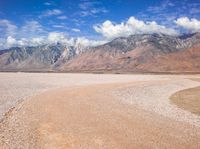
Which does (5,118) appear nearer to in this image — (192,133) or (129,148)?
(129,148)

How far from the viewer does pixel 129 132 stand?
56.0 ft

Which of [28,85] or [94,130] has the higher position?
[94,130]

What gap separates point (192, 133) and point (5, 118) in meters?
13.1

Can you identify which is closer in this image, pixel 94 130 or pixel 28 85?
pixel 94 130

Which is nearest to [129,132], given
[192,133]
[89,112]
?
[192,133]

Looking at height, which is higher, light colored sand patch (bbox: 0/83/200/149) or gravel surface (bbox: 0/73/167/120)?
light colored sand patch (bbox: 0/83/200/149)

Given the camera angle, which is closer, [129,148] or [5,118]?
[129,148]

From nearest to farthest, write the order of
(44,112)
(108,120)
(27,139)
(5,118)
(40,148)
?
(40,148) → (27,139) → (108,120) → (5,118) → (44,112)

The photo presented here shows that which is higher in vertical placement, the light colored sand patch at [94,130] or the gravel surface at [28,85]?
the light colored sand patch at [94,130]

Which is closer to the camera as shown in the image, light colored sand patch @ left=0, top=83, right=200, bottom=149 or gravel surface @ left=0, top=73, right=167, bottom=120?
light colored sand patch @ left=0, top=83, right=200, bottom=149

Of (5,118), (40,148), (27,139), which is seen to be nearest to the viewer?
(40,148)

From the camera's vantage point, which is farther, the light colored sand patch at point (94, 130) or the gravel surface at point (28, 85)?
the gravel surface at point (28, 85)

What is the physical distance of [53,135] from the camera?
16.3 metres

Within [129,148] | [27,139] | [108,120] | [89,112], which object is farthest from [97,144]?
[89,112]
